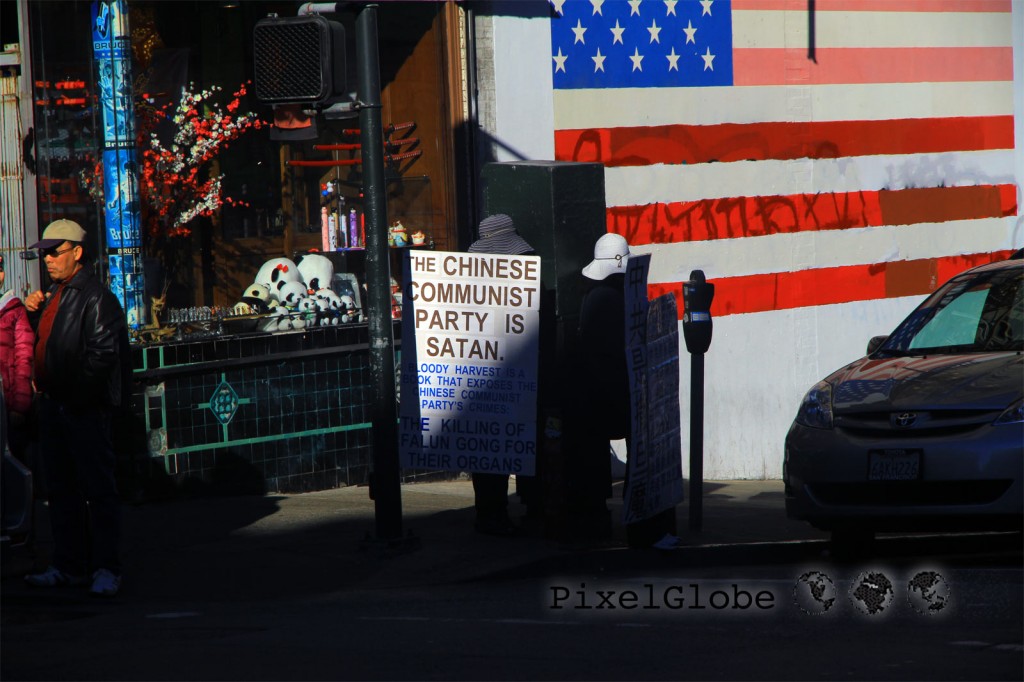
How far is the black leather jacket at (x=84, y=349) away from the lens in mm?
7805

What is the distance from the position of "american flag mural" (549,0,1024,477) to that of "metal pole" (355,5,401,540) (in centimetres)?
474

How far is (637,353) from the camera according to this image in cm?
884

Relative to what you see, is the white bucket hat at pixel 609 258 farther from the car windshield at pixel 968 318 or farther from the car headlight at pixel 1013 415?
the car headlight at pixel 1013 415

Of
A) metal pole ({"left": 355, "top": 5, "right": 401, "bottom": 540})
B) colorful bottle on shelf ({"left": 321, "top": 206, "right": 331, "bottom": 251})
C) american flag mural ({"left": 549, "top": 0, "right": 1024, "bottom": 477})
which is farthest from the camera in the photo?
american flag mural ({"left": 549, "top": 0, "right": 1024, "bottom": 477})

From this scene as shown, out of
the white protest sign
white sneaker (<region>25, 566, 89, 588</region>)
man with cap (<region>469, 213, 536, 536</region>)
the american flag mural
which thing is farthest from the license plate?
the american flag mural

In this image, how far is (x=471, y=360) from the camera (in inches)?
360

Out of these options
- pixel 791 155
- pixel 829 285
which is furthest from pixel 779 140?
pixel 829 285

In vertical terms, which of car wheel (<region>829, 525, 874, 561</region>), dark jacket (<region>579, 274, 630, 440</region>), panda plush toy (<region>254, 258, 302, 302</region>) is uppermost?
panda plush toy (<region>254, 258, 302, 302</region>)

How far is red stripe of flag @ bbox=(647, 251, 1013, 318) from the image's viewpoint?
571 inches

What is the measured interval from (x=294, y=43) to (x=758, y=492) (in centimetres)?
626

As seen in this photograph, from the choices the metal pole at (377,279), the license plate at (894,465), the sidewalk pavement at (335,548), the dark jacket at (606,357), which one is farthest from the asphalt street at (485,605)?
the dark jacket at (606,357)

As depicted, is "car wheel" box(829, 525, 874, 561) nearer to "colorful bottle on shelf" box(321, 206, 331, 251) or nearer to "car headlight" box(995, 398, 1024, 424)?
"car headlight" box(995, 398, 1024, 424)

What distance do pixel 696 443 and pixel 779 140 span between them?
5.75 metres

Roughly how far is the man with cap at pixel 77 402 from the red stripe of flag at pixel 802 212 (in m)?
6.29
